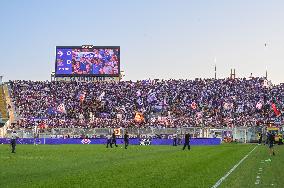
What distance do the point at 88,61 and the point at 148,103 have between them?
17301 millimetres

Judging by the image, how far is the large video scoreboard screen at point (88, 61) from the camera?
110 m

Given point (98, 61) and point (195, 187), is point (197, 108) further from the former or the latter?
point (195, 187)

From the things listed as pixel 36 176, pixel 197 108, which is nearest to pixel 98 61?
pixel 197 108

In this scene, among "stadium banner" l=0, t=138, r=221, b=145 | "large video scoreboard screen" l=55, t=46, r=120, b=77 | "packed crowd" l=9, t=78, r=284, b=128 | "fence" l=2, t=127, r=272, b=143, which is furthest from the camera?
"large video scoreboard screen" l=55, t=46, r=120, b=77

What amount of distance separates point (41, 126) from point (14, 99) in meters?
15.9

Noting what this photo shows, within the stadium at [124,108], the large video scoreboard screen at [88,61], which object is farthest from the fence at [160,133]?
the large video scoreboard screen at [88,61]

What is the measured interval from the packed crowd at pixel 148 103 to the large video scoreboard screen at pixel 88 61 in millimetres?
2328

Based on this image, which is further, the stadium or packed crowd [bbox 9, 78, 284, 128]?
packed crowd [bbox 9, 78, 284, 128]

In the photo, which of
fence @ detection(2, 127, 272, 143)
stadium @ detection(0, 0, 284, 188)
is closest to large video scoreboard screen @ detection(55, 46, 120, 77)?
stadium @ detection(0, 0, 284, 188)

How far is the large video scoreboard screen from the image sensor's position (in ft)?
361

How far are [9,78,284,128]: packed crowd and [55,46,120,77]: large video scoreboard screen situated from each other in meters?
2.33

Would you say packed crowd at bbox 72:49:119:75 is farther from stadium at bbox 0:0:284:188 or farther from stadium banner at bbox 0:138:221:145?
stadium banner at bbox 0:138:221:145

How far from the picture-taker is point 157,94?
103 metres

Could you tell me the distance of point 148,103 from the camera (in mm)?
100562
